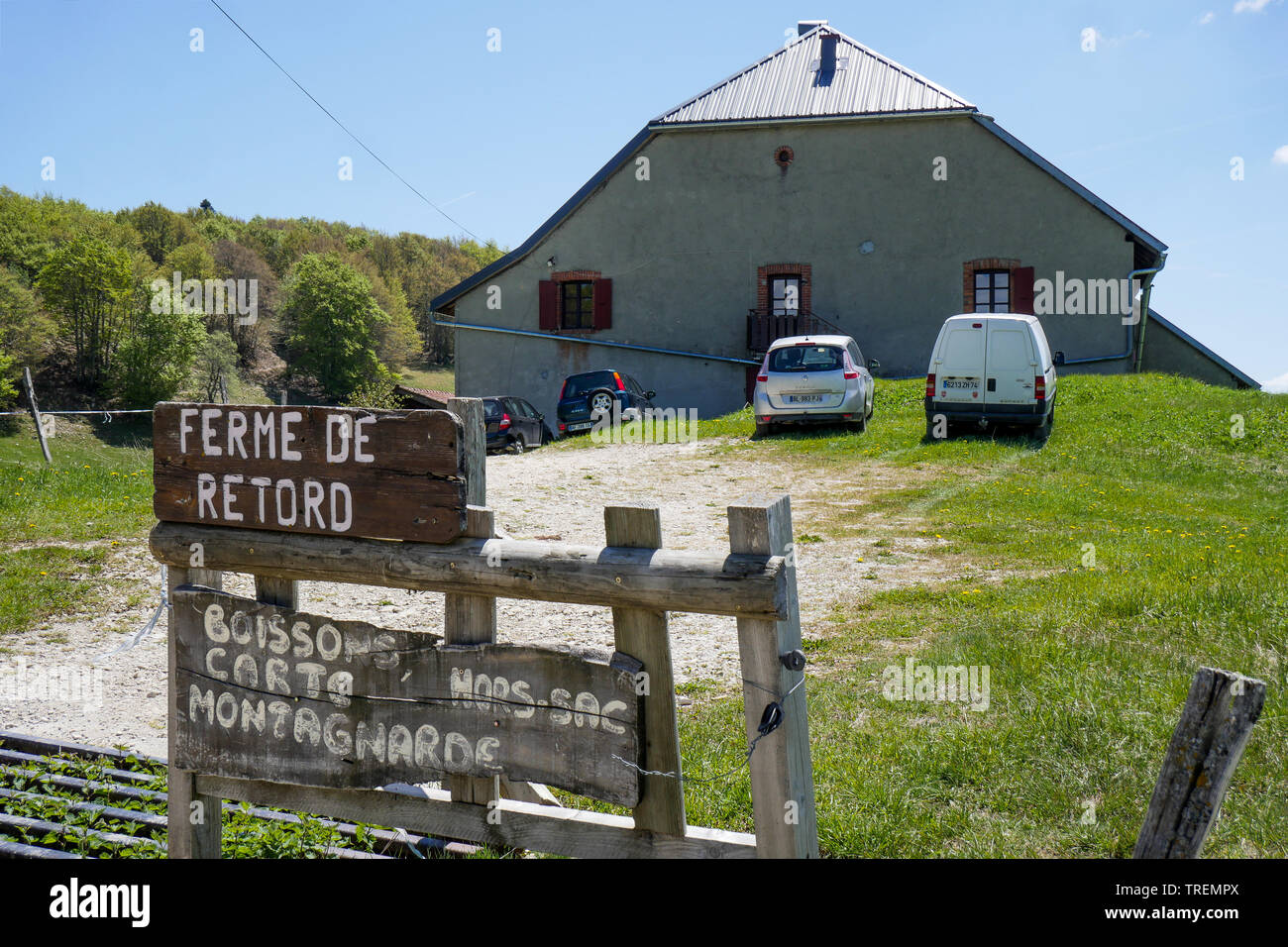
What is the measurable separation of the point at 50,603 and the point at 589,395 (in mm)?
14327

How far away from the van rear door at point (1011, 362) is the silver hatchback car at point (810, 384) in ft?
7.69

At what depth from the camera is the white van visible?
1537cm

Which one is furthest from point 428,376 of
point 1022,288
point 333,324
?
point 1022,288

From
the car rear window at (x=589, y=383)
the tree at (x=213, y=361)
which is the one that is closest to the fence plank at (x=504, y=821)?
the car rear window at (x=589, y=383)

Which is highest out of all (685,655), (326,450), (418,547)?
(326,450)

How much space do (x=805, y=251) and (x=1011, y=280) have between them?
5439 mm

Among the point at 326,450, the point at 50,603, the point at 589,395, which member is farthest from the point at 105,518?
the point at 589,395

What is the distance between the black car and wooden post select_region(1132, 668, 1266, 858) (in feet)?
59.2

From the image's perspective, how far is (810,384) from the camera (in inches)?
669

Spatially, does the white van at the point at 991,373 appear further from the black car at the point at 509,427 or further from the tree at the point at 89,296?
the tree at the point at 89,296

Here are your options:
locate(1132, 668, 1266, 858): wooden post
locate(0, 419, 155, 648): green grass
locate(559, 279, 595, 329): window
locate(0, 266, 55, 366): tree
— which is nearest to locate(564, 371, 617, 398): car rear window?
locate(559, 279, 595, 329): window

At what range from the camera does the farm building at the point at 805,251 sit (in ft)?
84.7

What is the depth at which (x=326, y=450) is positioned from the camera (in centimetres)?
317
